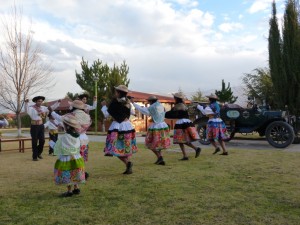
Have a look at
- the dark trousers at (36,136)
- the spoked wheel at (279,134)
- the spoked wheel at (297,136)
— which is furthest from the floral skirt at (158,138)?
the spoked wheel at (297,136)

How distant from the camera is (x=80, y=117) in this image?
5.96 meters

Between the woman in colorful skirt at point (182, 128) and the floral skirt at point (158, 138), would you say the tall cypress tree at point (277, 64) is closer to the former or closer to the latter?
the woman in colorful skirt at point (182, 128)

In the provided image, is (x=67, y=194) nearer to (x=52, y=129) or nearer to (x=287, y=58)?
(x=52, y=129)

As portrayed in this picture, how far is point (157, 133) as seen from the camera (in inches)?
328

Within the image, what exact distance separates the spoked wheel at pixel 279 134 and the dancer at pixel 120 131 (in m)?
6.73

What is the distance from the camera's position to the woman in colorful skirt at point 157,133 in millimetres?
8227

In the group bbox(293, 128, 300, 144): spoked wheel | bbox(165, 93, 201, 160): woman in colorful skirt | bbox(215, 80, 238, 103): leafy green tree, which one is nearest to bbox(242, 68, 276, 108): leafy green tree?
bbox(215, 80, 238, 103): leafy green tree

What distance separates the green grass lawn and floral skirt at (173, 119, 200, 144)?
788 mm

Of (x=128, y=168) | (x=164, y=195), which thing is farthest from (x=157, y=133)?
(x=164, y=195)

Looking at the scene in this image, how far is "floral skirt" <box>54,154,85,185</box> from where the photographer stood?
5.35 metres

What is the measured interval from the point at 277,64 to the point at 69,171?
1330cm

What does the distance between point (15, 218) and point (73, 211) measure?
69cm

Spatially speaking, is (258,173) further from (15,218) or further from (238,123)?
(238,123)

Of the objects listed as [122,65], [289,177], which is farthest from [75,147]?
[122,65]
